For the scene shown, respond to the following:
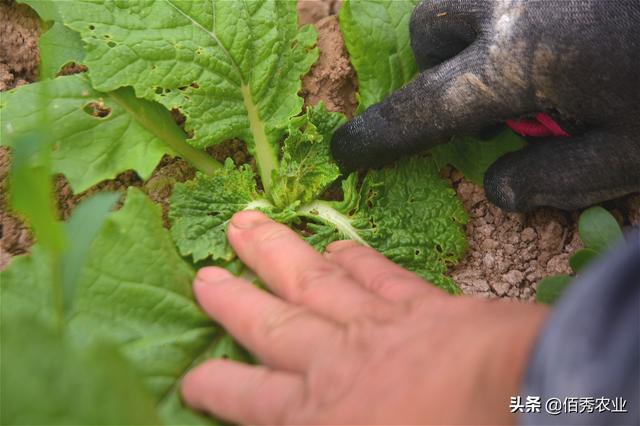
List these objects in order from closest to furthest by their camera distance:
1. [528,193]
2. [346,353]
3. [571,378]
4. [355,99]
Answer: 1. [571,378]
2. [346,353]
3. [528,193]
4. [355,99]

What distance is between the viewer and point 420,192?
5.64 ft

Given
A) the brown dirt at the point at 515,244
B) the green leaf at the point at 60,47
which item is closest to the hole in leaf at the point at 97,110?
the green leaf at the point at 60,47

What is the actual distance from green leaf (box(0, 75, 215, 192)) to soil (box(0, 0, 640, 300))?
0.13 meters

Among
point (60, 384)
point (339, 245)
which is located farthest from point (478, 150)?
point (60, 384)

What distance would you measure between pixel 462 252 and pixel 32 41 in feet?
4.37

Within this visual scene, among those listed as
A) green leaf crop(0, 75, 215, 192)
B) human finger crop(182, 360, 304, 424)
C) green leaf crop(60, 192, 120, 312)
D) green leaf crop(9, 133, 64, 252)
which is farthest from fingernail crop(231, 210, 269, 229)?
green leaf crop(9, 133, 64, 252)

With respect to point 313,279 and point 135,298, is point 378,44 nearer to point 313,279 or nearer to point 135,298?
point 313,279

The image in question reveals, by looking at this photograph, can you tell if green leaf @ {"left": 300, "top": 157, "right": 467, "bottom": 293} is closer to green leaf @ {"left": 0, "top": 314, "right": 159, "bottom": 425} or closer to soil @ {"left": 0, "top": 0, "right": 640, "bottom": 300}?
soil @ {"left": 0, "top": 0, "right": 640, "bottom": 300}

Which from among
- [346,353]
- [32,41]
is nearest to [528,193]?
[346,353]

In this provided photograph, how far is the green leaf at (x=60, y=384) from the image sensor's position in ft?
2.80

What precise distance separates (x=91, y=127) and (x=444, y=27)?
935 mm

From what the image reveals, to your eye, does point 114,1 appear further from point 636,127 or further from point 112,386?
point 636,127

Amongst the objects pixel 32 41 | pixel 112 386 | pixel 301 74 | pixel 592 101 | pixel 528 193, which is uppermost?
pixel 32 41

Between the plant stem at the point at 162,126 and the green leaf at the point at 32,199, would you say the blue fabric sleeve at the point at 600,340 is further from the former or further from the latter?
the plant stem at the point at 162,126
